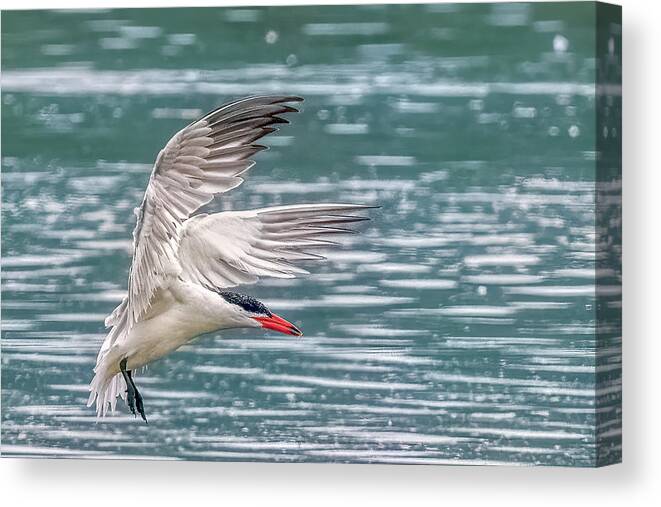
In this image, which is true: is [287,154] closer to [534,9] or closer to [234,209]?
[234,209]

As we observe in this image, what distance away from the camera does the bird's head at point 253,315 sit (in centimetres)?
770

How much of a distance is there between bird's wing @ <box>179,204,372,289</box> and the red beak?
156 mm

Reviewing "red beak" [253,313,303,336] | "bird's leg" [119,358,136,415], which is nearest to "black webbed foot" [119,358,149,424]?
"bird's leg" [119,358,136,415]

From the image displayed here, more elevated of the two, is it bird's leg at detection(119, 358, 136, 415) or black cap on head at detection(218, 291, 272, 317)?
black cap on head at detection(218, 291, 272, 317)

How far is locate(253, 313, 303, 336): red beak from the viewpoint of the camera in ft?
25.2

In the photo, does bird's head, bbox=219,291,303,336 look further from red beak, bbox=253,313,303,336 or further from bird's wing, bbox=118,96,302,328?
bird's wing, bbox=118,96,302,328

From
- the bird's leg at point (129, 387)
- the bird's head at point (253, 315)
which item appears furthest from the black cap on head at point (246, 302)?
the bird's leg at point (129, 387)

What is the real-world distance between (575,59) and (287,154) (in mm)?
1109

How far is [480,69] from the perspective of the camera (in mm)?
7574

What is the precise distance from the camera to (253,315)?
772 centimetres

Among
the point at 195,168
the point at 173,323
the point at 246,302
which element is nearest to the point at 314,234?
the point at 246,302

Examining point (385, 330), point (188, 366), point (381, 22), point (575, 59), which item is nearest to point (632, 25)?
point (575, 59)

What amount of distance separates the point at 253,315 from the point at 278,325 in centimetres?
10

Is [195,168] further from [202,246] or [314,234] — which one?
[314,234]
